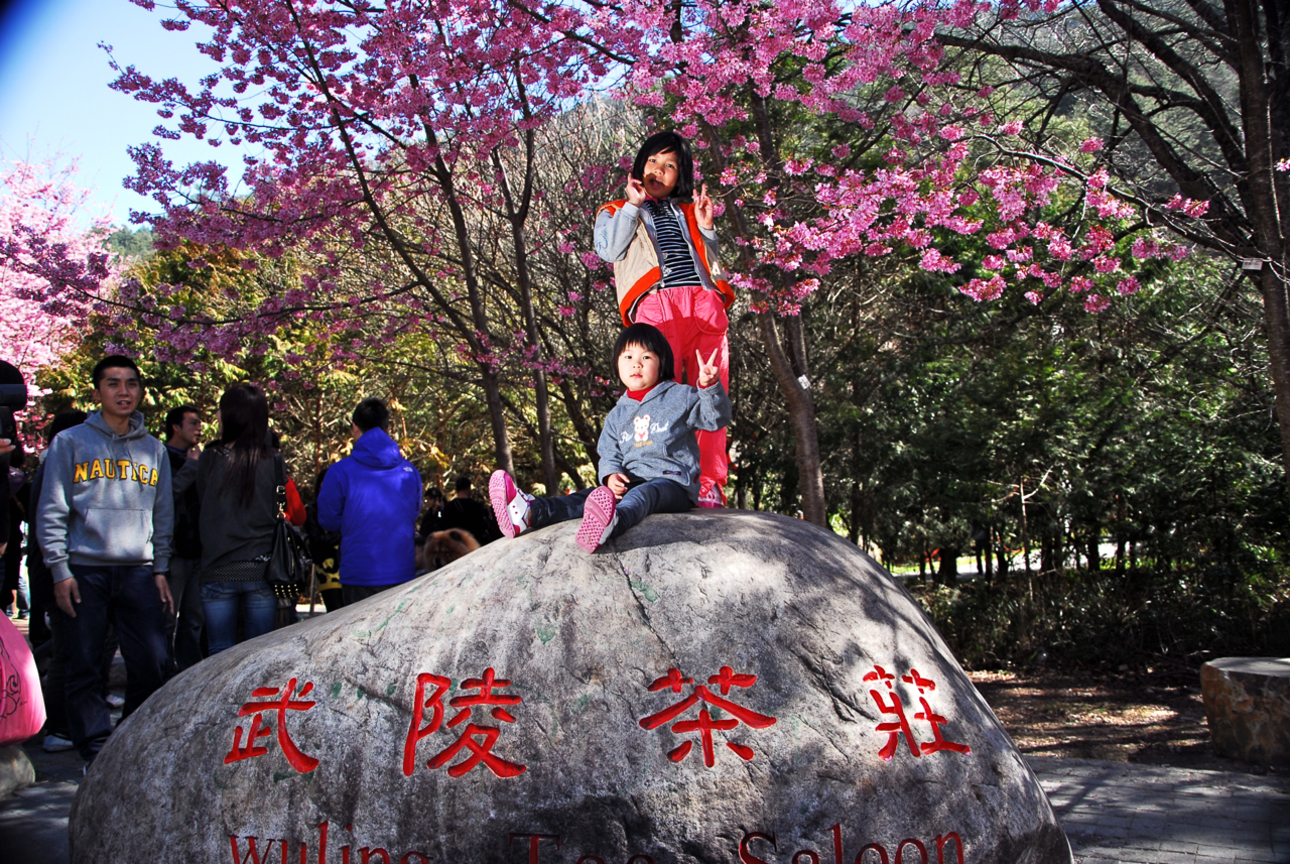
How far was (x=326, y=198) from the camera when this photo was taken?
26.2 ft

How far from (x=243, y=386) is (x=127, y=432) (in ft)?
1.82

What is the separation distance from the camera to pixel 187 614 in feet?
17.3

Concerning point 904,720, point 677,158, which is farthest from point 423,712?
point 677,158

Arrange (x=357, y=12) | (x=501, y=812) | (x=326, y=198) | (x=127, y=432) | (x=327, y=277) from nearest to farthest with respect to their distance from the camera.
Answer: (x=501, y=812) < (x=127, y=432) < (x=357, y=12) < (x=326, y=198) < (x=327, y=277)

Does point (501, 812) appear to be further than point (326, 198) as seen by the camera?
No

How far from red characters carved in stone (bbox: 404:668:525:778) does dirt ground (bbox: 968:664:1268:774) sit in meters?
4.52

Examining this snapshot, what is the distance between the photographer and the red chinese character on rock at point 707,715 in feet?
8.43

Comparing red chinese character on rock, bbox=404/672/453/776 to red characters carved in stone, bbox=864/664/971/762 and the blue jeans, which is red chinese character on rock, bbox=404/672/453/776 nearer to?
red characters carved in stone, bbox=864/664/971/762

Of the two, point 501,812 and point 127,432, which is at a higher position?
point 127,432

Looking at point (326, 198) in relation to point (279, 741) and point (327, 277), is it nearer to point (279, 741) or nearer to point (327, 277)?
point (327, 277)

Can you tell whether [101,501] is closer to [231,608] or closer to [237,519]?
[237,519]

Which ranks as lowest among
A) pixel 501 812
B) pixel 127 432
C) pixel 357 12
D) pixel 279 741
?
pixel 501 812

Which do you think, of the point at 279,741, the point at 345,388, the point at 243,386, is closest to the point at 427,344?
the point at 345,388

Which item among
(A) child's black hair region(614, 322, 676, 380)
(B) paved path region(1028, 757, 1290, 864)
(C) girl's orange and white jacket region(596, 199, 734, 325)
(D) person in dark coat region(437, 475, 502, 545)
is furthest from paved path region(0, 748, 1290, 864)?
(D) person in dark coat region(437, 475, 502, 545)
